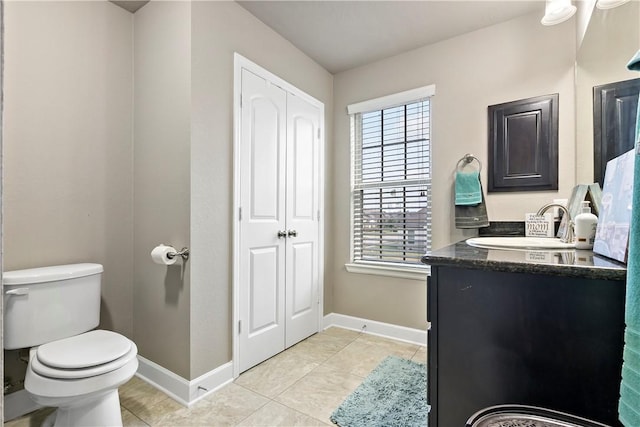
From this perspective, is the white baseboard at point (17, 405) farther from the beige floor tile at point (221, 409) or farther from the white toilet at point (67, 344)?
the beige floor tile at point (221, 409)

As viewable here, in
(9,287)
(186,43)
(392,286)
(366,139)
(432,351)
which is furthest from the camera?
(366,139)

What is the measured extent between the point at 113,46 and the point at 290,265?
1997 millimetres

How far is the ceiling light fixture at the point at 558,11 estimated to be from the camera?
1.66 metres

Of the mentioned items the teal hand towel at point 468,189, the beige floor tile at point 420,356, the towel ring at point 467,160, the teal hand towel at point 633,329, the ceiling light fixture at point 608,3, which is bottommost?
the beige floor tile at point 420,356

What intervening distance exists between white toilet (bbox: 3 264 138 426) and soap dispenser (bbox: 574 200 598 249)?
6.56 feet

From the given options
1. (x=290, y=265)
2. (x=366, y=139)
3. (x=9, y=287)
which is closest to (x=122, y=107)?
(x=9, y=287)

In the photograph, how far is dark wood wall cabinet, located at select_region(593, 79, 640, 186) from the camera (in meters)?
1.17

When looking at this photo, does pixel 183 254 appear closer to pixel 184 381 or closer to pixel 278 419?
pixel 184 381

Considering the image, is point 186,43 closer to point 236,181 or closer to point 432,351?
point 236,181

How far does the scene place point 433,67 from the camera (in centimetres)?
246

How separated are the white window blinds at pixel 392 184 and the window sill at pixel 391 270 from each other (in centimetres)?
6

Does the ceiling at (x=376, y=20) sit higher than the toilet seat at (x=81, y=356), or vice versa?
the ceiling at (x=376, y=20)

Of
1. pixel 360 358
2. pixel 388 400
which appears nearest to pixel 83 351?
pixel 388 400

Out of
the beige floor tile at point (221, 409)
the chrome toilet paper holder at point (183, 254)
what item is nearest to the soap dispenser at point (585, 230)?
the beige floor tile at point (221, 409)
